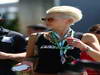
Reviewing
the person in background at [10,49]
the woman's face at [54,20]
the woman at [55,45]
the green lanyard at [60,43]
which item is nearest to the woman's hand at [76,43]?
the woman at [55,45]

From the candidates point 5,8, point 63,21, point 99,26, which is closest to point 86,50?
point 63,21

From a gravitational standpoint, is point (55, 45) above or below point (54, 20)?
below

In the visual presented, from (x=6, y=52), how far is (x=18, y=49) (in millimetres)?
142

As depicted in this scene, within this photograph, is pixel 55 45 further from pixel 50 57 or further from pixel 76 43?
pixel 76 43

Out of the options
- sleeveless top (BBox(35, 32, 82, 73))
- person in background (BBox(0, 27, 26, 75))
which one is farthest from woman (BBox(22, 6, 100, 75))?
person in background (BBox(0, 27, 26, 75))

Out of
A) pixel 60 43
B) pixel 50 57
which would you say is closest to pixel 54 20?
pixel 60 43

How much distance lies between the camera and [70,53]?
3.74m

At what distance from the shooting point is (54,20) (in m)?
3.80

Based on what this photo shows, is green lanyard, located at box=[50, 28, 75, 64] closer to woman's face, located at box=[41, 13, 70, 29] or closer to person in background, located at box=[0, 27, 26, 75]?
woman's face, located at box=[41, 13, 70, 29]

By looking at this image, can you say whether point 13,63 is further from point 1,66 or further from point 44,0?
point 44,0

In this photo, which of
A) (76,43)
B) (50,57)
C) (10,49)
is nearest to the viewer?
(76,43)

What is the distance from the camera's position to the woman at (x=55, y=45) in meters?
3.70

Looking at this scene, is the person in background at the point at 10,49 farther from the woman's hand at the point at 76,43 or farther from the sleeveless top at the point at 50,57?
the woman's hand at the point at 76,43

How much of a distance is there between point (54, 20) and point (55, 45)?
231 mm
